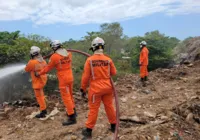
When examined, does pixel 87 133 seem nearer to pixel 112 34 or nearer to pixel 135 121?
pixel 135 121

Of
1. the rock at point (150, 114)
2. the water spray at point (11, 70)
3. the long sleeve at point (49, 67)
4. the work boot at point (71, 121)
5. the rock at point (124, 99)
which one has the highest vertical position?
the long sleeve at point (49, 67)

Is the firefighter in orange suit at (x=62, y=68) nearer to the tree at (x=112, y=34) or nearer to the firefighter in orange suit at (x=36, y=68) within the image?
the firefighter in orange suit at (x=36, y=68)

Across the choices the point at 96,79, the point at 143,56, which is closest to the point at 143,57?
the point at 143,56

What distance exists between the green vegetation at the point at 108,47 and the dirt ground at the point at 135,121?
5.06 metres

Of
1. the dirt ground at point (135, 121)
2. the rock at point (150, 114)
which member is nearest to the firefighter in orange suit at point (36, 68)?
the dirt ground at point (135, 121)

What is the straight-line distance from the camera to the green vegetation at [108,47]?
14.0 m

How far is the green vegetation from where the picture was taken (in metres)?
14.0

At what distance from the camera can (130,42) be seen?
48.2 meters

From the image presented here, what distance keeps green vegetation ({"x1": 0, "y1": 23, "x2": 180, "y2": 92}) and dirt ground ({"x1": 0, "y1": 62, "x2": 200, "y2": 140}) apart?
5.06 meters

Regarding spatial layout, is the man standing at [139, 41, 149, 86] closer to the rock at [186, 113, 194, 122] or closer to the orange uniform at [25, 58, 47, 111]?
the rock at [186, 113, 194, 122]

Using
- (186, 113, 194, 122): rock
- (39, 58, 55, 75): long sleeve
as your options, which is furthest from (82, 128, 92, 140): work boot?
(186, 113, 194, 122): rock

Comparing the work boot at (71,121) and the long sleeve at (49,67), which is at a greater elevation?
the long sleeve at (49,67)

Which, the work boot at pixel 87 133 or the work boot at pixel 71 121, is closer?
the work boot at pixel 87 133

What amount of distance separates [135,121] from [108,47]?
38.1 metres
